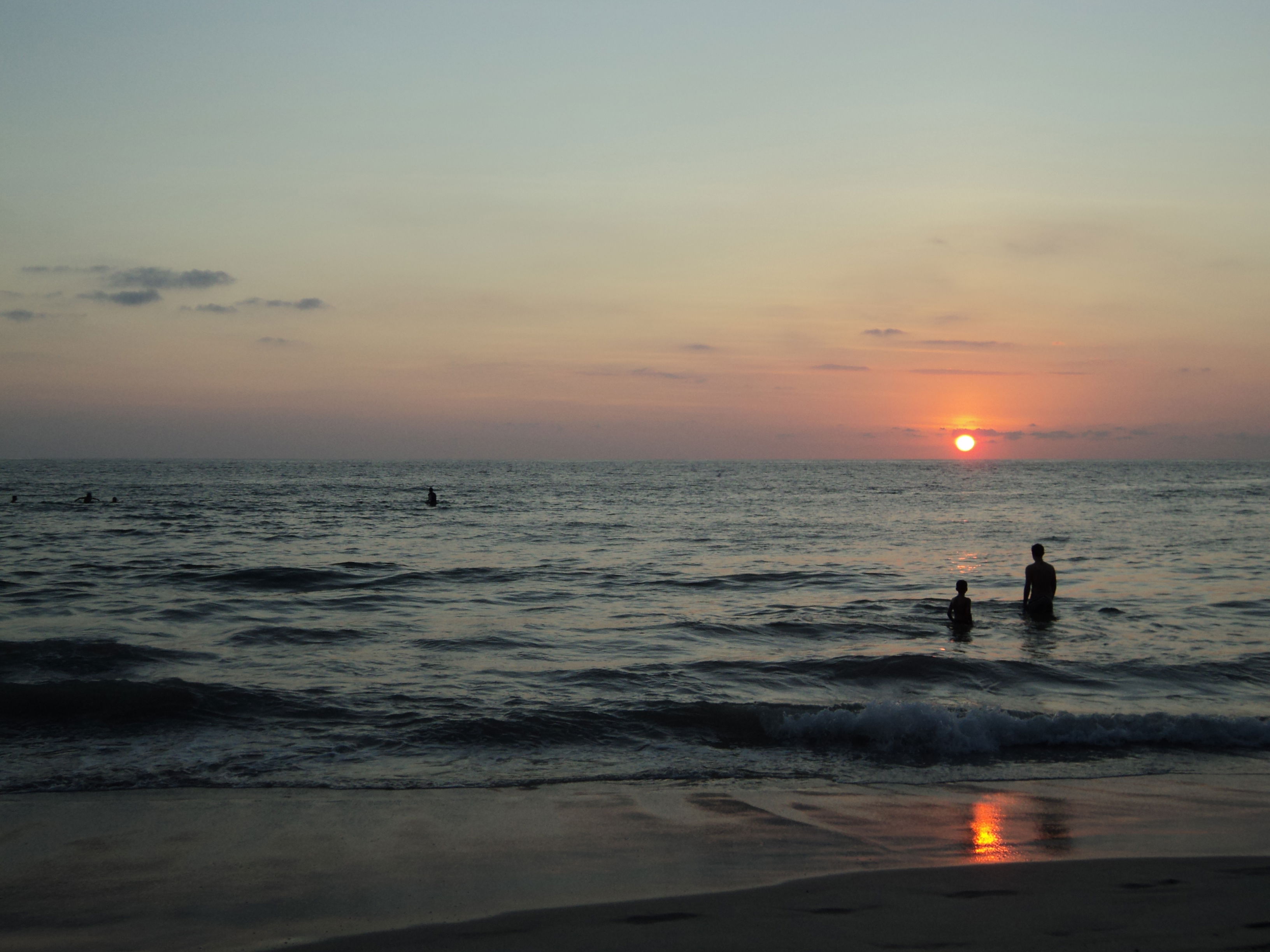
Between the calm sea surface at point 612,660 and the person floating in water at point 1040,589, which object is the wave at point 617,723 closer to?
the calm sea surface at point 612,660

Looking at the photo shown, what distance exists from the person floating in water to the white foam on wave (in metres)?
7.24

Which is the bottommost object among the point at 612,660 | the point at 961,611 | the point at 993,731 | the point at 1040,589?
the point at 612,660

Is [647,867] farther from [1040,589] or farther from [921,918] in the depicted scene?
[1040,589]

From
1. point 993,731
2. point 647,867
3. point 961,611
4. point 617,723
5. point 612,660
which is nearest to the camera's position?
point 647,867

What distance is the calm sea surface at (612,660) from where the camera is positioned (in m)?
9.04

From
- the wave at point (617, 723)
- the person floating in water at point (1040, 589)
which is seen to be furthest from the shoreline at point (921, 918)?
the person floating in water at point (1040, 589)

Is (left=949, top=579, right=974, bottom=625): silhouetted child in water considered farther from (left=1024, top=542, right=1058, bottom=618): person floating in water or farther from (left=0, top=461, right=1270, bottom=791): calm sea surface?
(left=1024, top=542, right=1058, bottom=618): person floating in water

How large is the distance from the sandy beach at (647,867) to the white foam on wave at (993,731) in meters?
1.36

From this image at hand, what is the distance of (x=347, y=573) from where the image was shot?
80.9 ft

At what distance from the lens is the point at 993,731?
31.8ft

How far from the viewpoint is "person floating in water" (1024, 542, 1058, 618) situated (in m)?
17.2

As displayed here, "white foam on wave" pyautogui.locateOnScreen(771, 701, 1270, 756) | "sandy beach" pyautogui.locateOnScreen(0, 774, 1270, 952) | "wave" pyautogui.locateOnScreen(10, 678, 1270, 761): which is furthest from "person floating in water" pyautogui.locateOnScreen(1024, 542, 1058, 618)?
"sandy beach" pyautogui.locateOnScreen(0, 774, 1270, 952)

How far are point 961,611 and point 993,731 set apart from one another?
668 cm

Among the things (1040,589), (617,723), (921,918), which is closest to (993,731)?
(617,723)
